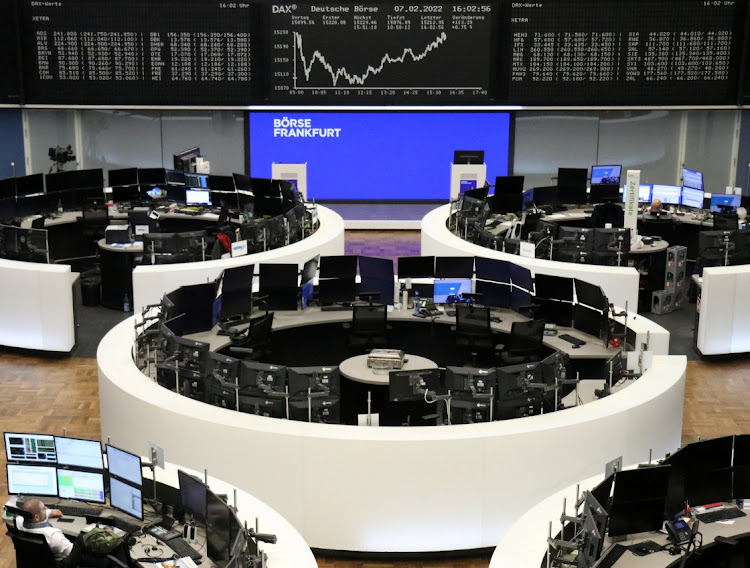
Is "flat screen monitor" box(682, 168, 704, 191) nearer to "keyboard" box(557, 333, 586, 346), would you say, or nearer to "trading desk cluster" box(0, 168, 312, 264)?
"trading desk cluster" box(0, 168, 312, 264)

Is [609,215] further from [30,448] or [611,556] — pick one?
[30,448]

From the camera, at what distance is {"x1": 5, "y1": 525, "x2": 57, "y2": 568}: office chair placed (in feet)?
21.3

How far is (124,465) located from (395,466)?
1829 millimetres

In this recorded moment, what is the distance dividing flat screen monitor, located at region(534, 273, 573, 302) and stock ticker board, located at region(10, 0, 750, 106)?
22.3 feet

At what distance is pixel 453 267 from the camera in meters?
11.0

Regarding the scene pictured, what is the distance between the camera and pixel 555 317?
10.5 metres

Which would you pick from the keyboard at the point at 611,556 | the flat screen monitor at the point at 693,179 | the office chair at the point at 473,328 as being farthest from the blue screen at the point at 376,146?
the keyboard at the point at 611,556

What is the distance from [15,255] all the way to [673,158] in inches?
423

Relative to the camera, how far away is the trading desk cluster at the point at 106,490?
658 cm

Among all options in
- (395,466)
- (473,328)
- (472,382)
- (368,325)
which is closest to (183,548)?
(395,466)

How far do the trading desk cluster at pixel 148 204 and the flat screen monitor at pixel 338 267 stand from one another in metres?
2.09

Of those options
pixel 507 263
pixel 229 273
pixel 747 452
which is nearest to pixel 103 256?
pixel 229 273

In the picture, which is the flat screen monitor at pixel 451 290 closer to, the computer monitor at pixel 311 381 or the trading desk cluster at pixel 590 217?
the trading desk cluster at pixel 590 217

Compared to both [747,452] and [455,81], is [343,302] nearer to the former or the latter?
[747,452]
